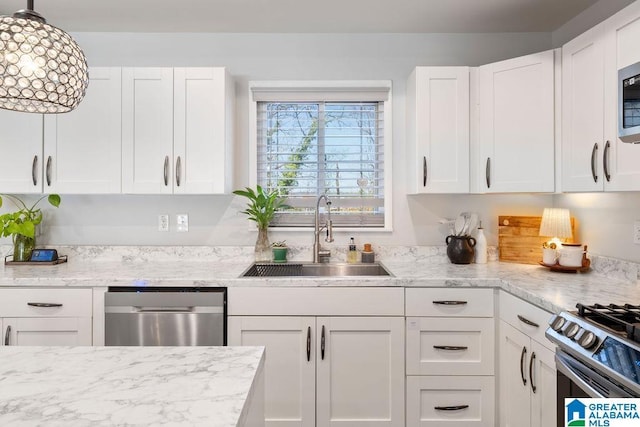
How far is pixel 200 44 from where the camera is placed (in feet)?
9.32

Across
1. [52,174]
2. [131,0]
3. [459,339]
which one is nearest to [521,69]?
[459,339]

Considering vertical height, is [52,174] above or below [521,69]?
below

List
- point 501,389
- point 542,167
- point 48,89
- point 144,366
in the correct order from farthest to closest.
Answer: point 542,167 → point 501,389 → point 48,89 → point 144,366

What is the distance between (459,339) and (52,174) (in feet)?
8.41

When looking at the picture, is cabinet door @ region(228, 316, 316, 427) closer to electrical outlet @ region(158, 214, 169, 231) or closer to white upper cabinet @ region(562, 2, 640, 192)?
electrical outlet @ region(158, 214, 169, 231)

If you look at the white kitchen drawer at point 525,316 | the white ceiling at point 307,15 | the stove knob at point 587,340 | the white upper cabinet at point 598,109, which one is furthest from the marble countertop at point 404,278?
the white ceiling at point 307,15

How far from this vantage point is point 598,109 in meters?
1.91

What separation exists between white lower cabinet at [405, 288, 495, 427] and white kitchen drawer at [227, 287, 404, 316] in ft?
0.37

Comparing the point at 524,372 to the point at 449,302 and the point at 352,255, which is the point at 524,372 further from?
the point at 352,255

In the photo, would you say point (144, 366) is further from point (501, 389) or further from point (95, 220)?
point (95, 220)

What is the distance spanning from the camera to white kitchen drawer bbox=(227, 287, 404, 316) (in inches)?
85.4

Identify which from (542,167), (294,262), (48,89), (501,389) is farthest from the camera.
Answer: (294,262)

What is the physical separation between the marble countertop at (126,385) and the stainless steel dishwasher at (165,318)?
106 centimetres

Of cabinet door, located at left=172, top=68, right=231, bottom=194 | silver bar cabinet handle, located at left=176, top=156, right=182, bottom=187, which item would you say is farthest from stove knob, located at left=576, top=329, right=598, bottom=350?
silver bar cabinet handle, located at left=176, top=156, right=182, bottom=187
